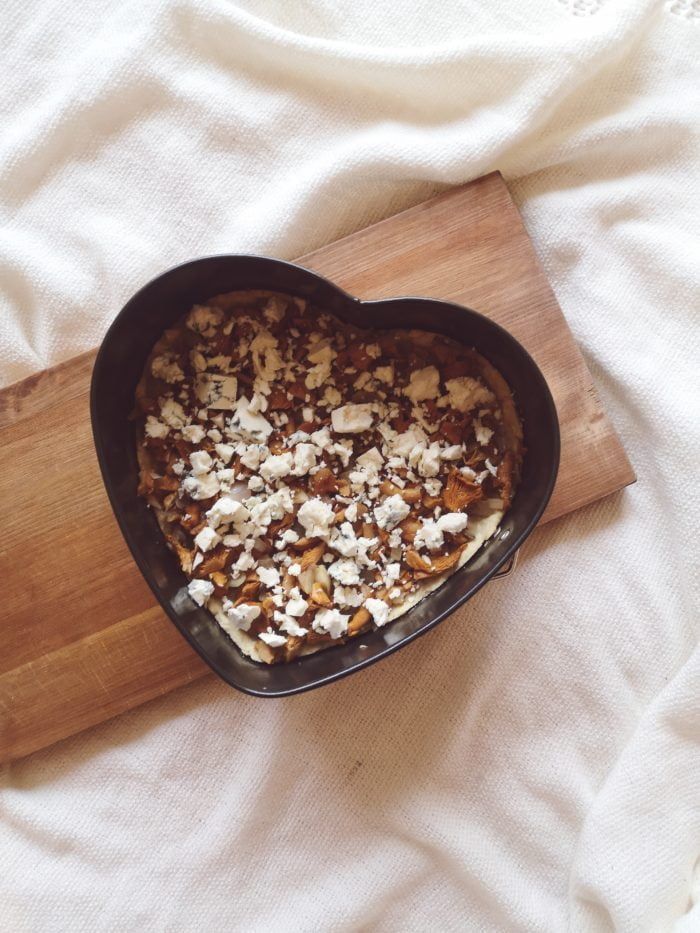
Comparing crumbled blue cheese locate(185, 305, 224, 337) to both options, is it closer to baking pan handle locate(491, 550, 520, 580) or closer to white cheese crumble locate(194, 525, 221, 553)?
white cheese crumble locate(194, 525, 221, 553)

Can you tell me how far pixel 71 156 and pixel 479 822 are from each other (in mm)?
1072

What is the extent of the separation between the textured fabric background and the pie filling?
0.15 metres

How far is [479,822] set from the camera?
1.09m

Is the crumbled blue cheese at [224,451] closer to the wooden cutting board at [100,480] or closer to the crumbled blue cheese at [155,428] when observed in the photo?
the crumbled blue cheese at [155,428]

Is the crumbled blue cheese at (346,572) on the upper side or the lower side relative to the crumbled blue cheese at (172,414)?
lower

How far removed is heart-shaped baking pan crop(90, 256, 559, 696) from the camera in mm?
892

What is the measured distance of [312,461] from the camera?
3.21 feet

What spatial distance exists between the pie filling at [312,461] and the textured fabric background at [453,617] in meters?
0.15

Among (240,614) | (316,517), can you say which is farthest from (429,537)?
(240,614)

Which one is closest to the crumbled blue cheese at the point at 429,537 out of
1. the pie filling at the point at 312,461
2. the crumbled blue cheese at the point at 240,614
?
the pie filling at the point at 312,461

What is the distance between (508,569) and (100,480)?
1.75ft

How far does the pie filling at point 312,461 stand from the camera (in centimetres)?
96

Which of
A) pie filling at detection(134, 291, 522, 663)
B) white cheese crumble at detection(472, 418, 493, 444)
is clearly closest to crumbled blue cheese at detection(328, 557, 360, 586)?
pie filling at detection(134, 291, 522, 663)

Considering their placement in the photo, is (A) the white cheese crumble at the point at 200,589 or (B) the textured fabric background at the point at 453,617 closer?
(A) the white cheese crumble at the point at 200,589
